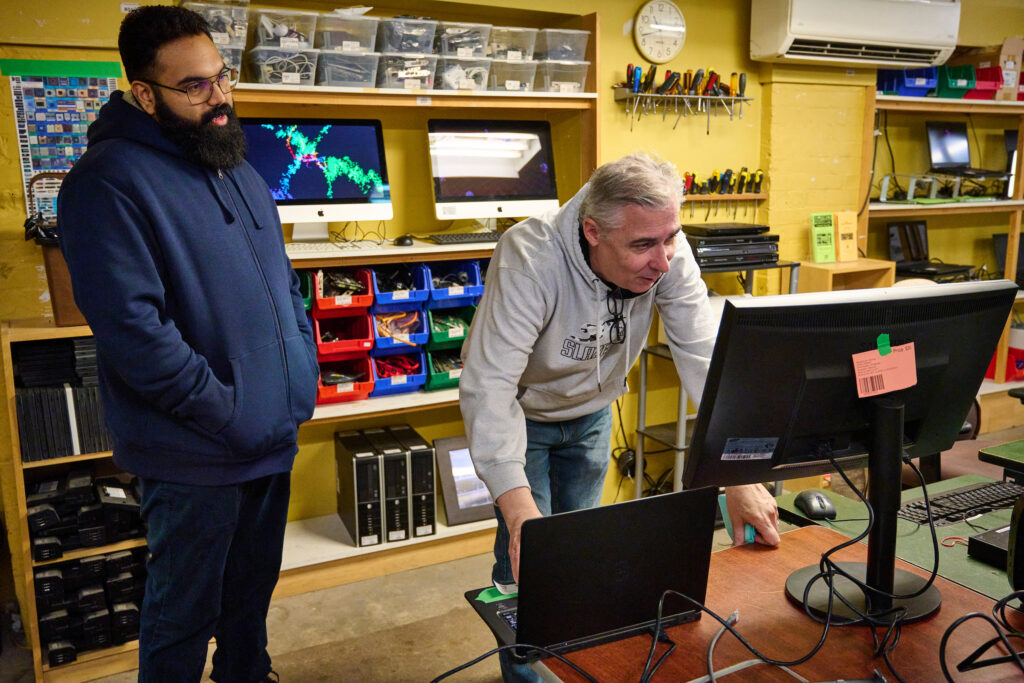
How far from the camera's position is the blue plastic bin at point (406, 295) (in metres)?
2.72

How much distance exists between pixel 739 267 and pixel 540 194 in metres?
0.86

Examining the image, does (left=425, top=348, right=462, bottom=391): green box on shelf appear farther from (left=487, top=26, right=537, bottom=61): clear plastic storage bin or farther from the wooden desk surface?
Answer: the wooden desk surface

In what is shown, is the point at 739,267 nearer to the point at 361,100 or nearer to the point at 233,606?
the point at 361,100

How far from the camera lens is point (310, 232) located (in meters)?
2.78

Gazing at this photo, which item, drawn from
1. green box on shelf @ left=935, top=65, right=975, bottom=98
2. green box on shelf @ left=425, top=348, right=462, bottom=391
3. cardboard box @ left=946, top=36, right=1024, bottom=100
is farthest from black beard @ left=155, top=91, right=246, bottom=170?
cardboard box @ left=946, top=36, right=1024, bottom=100

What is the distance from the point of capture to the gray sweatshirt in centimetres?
143

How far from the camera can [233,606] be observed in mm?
1992

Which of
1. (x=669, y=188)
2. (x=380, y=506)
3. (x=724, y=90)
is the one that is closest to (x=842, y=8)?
(x=724, y=90)

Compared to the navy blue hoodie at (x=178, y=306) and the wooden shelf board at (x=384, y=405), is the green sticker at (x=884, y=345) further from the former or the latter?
the wooden shelf board at (x=384, y=405)

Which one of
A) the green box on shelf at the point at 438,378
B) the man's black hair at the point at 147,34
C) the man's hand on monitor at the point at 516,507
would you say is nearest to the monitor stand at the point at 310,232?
the green box on shelf at the point at 438,378

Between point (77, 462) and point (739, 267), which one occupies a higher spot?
point (739, 267)

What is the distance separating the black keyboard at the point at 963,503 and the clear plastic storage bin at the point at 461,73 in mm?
1933

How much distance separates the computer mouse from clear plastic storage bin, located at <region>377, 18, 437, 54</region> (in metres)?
1.88

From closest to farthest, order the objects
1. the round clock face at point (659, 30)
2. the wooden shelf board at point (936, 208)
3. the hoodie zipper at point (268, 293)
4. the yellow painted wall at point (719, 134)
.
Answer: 1. the hoodie zipper at point (268, 293)
2. the yellow painted wall at point (719, 134)
3. the round clock face at point (659, 30)
4. the wooden shelf board at point (936, 208)
